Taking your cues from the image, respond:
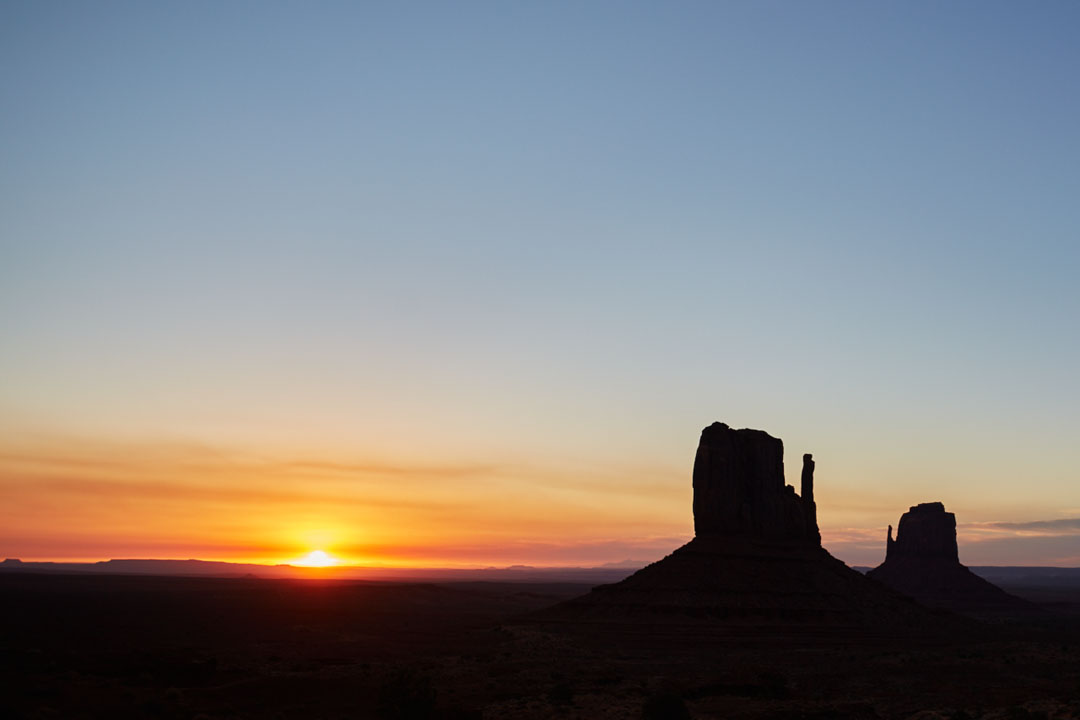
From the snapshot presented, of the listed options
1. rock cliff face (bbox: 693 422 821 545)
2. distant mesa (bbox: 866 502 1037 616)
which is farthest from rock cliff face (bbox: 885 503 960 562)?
rock cliff face (bbox: 693 422 821 545)

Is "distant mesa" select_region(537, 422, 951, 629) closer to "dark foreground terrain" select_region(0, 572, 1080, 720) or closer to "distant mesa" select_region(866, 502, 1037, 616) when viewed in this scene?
"dark foreground terrain" select_region(0, 572, 1080, 720)

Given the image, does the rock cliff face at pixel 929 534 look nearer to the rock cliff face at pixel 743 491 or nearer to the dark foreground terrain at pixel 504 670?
the dark foreground terrain at pixel 504 670

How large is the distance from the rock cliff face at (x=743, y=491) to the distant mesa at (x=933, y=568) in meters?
63.0

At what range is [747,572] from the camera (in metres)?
98.8

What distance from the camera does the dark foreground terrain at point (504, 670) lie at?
149 ft

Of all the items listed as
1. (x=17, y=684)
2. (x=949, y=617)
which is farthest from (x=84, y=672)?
(x=949, y=617)

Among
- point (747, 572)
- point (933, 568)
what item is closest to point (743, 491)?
point (747, 572)

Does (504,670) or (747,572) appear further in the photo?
(747,572)

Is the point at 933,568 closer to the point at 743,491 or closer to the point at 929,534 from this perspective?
the point at 929,534

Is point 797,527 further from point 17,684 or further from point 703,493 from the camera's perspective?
point 17,684

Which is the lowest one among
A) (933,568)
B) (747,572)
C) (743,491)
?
(933,568)

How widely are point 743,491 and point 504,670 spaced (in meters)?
52.7

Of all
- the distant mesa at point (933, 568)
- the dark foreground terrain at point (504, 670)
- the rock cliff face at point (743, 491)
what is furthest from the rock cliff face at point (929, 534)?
the rock cliff face at point (743, 491)

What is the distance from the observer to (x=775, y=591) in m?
95.2
